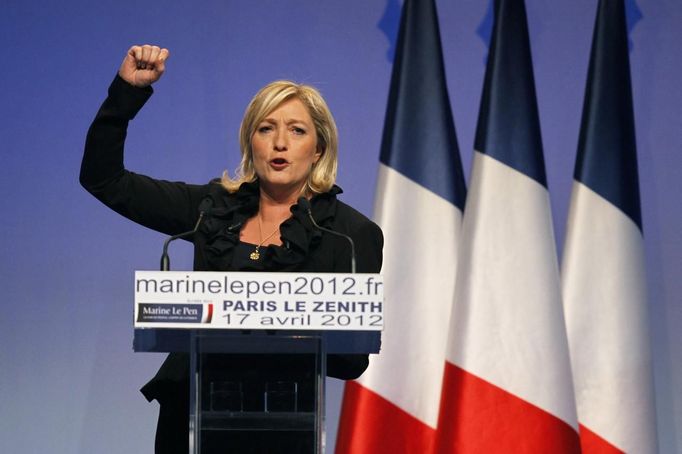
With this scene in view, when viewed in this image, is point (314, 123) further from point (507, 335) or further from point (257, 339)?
point (507, 335)

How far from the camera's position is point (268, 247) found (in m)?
1.95

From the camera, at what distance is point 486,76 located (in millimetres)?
3555

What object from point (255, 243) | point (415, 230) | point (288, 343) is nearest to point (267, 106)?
point (255, 243)

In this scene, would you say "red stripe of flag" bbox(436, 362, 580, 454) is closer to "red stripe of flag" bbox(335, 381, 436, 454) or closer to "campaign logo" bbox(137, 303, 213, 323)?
"red stripe of flag" bbox(335, 381, 436, 454)

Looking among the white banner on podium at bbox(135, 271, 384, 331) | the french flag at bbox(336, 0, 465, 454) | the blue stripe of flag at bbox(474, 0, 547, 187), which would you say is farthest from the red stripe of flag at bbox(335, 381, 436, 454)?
the white banner on podium at bbox(135, 271, 384, 331)

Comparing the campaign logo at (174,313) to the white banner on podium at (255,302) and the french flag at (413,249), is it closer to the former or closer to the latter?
the white banner on podium at (255,302)

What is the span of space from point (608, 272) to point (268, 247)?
1.78 metres

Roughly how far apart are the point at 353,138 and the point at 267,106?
162cm

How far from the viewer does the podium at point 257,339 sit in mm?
1638

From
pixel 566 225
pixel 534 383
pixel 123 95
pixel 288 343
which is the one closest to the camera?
pixel 288 343

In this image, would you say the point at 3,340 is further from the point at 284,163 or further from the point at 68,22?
the point at 284,163

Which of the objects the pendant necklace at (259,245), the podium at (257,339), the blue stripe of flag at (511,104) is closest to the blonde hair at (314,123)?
the pendant necklace at (259,245)

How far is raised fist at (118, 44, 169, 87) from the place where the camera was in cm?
197


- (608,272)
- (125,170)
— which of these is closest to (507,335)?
(608,272)
